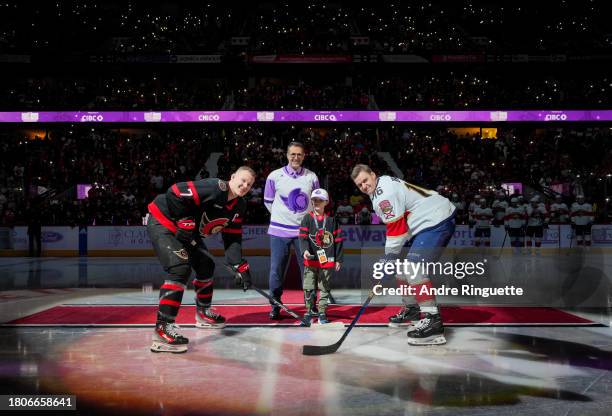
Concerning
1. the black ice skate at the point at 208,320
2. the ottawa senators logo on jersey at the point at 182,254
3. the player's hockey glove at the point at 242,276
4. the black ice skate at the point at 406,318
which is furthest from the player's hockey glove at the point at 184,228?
the black ice skate at the point at 406,318

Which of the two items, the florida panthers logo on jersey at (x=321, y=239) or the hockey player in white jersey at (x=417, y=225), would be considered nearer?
the hockey player in white jersey at (x=417, y=225)

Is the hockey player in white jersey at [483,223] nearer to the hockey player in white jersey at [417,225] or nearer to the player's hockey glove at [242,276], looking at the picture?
the hockey player in white jersey at [417,225]

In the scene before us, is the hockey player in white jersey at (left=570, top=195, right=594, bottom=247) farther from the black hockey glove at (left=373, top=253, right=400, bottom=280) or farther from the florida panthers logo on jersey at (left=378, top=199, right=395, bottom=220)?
the florida panthers logo on jersey at (left=378, top=199, right=395, bottom=220)

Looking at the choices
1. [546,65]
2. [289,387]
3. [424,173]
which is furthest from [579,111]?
[289,387]

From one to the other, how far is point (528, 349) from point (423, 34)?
108 feet

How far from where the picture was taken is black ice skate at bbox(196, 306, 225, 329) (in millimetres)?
6430

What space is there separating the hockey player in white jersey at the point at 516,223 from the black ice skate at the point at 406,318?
32.9 ft

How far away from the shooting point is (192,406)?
3729mm

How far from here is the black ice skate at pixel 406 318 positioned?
641 centimetres

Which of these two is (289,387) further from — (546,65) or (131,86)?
(546,65)

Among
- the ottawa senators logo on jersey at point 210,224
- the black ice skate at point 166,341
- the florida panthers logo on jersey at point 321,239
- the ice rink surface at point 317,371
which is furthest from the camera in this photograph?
the florida panthers logo on jersey at point 321,239

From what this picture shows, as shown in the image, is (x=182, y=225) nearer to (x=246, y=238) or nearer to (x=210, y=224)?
(x=210, y=224)

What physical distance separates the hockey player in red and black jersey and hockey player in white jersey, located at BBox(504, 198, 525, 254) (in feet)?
37.5

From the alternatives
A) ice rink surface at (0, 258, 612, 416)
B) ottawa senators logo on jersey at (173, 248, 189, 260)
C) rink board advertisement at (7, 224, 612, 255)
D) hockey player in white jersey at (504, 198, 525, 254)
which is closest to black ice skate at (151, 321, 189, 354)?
ice rink surface at (0, 258, 612, 416)
